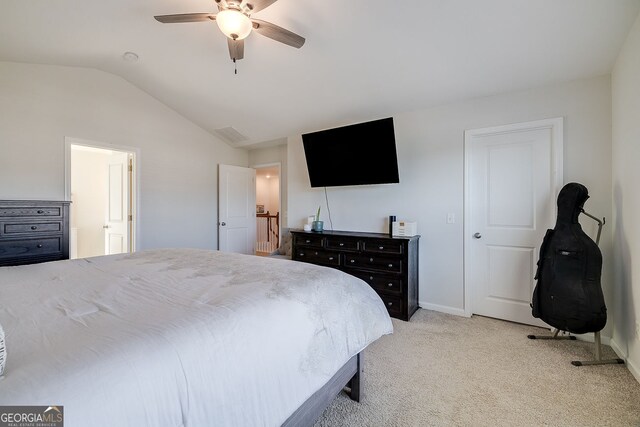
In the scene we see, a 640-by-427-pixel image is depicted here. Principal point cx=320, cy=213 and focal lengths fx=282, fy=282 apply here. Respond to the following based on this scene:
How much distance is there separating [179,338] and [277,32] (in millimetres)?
2122

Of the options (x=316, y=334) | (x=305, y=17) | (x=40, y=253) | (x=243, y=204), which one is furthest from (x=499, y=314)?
(x=40, y=253)

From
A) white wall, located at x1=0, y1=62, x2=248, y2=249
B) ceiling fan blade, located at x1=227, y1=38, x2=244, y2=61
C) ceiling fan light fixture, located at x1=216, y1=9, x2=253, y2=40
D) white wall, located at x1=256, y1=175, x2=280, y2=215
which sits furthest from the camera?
white wall, located at x1=256, y1=175, x2=280, y2=215

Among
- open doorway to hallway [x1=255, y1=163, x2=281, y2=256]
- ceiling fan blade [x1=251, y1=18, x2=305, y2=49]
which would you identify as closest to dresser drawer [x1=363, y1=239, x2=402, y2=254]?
ceiling fan blade [x1=251, y1=18, x2=305, y2=49]

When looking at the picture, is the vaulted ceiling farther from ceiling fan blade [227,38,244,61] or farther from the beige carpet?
the beige carpet

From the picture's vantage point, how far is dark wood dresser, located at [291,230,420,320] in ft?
10.2

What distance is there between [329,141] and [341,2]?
168 cm

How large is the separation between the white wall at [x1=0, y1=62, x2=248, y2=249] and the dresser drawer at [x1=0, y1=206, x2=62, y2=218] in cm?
46

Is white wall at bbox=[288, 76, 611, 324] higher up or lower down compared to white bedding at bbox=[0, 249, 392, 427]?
higher up

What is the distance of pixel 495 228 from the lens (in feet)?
10.1

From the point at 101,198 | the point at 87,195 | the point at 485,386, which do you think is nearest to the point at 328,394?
the point at 485,386

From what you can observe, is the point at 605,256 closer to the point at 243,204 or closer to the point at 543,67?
the point at 543,67

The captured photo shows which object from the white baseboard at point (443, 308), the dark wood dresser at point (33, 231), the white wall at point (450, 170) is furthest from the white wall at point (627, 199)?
the dark wood dresser at point (33, 231)

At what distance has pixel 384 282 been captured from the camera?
3.22 meters

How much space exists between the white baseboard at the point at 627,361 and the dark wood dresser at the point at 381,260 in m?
1.64
